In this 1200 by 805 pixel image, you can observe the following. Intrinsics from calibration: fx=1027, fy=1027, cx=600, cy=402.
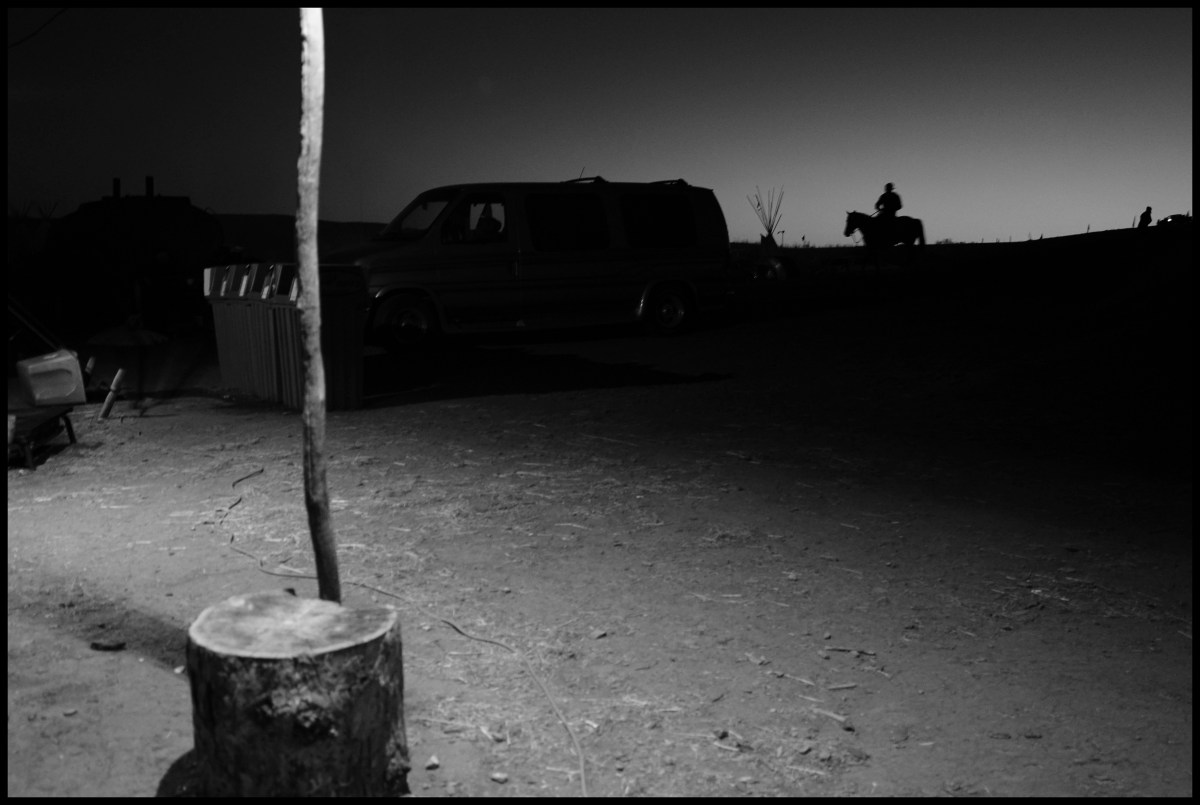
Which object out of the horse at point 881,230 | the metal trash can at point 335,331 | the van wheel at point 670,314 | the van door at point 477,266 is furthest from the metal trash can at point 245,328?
the horse at point 881,230

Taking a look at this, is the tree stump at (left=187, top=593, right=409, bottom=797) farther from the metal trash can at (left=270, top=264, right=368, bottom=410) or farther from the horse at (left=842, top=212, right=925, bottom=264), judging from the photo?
the horse at (left=842, top=212, right=925, bottom=264)

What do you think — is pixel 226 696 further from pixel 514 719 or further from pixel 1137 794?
pixel 1137 794

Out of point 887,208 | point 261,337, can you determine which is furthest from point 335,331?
point 887,208

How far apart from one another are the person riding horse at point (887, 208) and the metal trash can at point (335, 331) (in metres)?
15.3

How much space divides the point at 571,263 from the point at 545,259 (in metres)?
0.41

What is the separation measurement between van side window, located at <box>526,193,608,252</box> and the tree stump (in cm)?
1110

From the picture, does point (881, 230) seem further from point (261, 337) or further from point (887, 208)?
point (261, 337)

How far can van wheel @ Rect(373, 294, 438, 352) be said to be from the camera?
1310cm

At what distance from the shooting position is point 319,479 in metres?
3.34

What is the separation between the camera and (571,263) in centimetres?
1390

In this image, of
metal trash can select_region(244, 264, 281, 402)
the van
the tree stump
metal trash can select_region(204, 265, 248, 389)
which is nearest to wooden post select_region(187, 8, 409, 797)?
the tree stump

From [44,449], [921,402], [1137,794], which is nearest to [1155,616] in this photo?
[1137,794]

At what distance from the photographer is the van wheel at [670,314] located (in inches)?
598

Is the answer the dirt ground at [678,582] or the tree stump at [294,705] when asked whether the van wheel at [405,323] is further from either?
the tree stump at [294,705]
